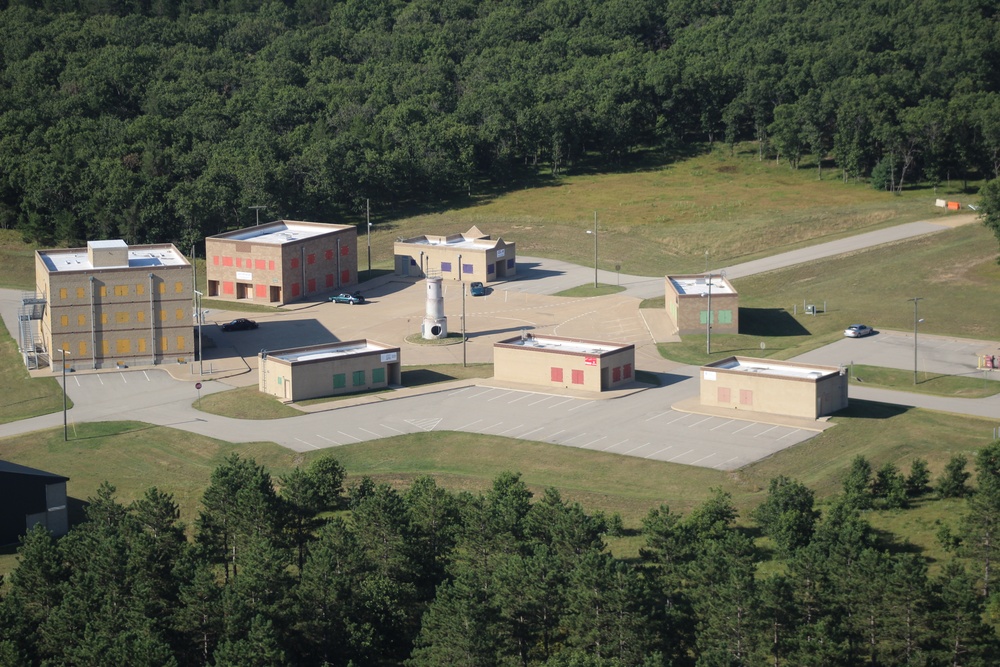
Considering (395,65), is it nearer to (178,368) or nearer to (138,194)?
(138,194)

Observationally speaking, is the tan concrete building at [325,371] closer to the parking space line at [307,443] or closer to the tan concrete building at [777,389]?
the parking space line at [307,443]

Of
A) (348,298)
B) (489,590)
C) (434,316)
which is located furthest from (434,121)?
(489,590)

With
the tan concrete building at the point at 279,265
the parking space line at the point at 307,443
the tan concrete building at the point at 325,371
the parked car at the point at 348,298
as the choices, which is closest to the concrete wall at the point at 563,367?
the tan concrete building at the point at 325,371

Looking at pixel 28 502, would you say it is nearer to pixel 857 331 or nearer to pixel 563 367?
pixel 563 367

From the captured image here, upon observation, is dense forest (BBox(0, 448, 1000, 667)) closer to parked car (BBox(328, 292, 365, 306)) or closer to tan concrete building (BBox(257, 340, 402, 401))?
tan concrete building (BBox(257, 340, 402, 401))

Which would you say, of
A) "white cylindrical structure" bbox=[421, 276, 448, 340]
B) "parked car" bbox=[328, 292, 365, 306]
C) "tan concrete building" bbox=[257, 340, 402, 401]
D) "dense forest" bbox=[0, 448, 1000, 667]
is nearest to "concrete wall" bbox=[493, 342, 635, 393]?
"tan concrete building" bbox=[257, 340, 402, 401]

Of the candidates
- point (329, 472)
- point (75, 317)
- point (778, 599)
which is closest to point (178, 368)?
point (75, 317)
